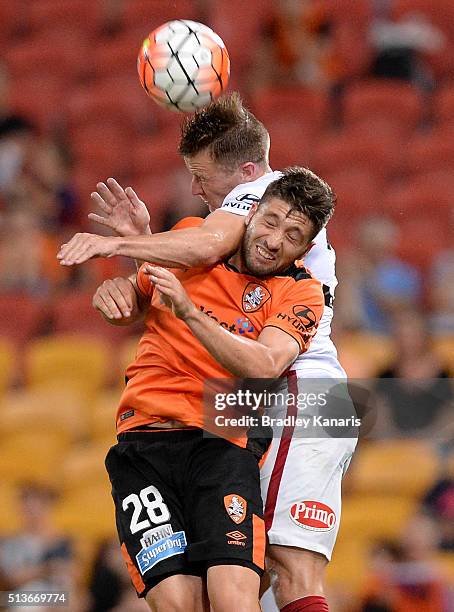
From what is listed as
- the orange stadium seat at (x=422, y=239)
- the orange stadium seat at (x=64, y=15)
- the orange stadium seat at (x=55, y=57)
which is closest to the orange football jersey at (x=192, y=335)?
the orange stadium seat at (x=422, y=239)

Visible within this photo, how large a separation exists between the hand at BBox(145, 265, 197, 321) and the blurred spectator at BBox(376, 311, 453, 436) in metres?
3.16

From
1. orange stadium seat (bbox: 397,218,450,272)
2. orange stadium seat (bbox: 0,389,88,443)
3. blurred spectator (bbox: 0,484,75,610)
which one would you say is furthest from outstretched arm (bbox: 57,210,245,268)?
orange stadium seat (bbox: 397,218,450,272)

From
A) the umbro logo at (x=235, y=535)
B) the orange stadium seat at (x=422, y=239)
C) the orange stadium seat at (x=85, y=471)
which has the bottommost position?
the orange stadium seat at (x=85, y=471)

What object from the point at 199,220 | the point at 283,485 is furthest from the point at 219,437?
the point at 199,220

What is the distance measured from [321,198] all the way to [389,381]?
9.22 ft

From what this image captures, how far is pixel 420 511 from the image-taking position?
22.7ft

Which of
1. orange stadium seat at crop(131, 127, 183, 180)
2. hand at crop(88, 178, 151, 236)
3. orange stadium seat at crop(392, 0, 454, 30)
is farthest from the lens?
orange stadium seat at crop(392, 0, 454, 30)

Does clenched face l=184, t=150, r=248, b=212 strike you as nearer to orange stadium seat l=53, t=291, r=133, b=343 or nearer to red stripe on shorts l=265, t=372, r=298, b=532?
red stripe on shorts l=265, t=372, r=298, b=532

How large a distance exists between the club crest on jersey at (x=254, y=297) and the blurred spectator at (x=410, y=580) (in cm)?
252

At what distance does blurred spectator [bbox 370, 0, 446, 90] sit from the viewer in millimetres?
10281

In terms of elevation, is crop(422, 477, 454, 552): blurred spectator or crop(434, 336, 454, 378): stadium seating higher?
crop(434, 336, 454, 378): stadium seating

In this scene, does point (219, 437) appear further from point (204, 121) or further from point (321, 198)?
point (204, 121)

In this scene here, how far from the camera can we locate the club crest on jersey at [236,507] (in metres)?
4.17

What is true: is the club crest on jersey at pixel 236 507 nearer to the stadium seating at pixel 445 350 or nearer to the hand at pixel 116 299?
the hand at pixel 116 299
